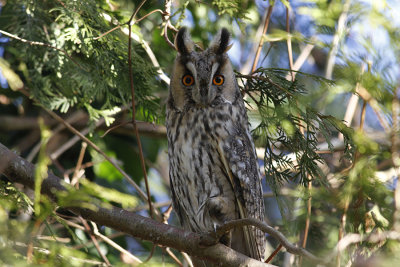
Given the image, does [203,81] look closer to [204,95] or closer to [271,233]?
[204,95]

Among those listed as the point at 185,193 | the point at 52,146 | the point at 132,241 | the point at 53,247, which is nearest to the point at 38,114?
the point at 52,146

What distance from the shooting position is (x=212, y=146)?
8.18ft

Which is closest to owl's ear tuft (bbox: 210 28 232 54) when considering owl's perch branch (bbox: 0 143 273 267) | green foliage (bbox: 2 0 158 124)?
green foliage (bbox: 2 0 158 124)

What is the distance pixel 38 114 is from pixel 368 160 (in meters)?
2.67

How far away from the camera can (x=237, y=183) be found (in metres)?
2.44

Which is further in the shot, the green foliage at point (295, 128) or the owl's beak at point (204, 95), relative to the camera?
the owl's beak at point (204, 95)

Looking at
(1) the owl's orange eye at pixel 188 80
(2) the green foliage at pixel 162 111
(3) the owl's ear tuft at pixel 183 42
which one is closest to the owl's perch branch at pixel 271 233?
(2) the green foliage at pixel 162 111

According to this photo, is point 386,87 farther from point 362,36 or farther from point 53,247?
point 53,247

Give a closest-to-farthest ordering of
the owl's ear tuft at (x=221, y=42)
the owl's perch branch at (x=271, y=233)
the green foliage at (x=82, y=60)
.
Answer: the owl's perch branch at (x=271, y=233), the green foliage at (x=82, y=60), the owl's ear tuft at (x=221, y=42)

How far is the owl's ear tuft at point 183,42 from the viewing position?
253cm

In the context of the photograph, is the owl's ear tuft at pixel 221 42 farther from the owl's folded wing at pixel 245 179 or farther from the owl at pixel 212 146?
the owl's folded wing at pixel 245 179

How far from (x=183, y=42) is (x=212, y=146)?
62 cm

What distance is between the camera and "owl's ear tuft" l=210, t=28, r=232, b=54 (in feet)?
8.52

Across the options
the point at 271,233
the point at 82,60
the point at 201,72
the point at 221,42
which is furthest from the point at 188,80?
the point at 271,233
